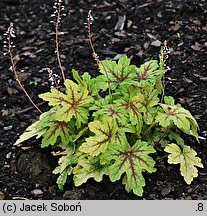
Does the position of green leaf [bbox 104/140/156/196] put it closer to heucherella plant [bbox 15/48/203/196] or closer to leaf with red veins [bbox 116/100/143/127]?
heucherella plant [bbox 15/48/203/196]

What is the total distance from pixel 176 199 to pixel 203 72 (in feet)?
5.05

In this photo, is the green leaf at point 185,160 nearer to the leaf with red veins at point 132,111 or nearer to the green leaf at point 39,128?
the leaf with red veins at point 132,111

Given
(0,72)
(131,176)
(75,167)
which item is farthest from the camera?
(0,72)

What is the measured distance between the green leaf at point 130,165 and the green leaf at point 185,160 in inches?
9.1

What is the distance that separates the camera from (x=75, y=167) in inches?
147

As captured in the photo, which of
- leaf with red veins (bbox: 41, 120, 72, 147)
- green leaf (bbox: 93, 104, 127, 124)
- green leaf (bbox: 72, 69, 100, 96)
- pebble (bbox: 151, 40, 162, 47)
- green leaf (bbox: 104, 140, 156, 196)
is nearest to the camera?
green leaf (bbox: 104, 140, 156, 196)

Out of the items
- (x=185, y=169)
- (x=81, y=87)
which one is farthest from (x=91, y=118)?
(x=185, y=169)

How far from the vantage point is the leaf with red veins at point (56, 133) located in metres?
3.76

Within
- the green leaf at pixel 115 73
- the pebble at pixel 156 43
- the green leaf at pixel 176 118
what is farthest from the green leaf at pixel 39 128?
the pebble at pixel 156 43

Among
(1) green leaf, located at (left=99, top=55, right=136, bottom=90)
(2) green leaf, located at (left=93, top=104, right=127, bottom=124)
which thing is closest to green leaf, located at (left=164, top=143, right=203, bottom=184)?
(2) green leaf, located at (left=93, top=104, right=127, bottom=124)

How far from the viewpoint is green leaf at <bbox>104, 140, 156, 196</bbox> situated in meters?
3.48

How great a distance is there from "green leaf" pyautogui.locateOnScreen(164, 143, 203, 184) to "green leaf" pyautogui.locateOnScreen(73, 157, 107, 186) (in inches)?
19.2
